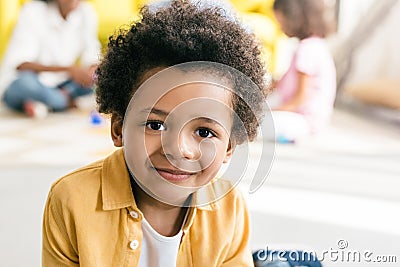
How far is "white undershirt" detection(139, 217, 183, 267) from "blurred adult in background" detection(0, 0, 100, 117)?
61.2 inches

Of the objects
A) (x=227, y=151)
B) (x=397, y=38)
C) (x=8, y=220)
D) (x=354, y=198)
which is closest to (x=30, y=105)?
(x=8, y=220)

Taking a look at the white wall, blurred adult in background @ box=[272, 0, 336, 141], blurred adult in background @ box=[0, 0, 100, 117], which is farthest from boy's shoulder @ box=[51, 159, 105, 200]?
the white wall

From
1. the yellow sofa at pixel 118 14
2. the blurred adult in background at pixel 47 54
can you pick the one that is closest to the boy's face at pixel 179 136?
the blurred adult in background at pixel 47 54

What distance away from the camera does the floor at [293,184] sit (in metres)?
1.18

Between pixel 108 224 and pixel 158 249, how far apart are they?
7cm

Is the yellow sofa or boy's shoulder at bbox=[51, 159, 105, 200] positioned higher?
the yellow sofa

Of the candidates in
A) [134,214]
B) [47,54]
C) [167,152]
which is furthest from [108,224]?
[47,54]

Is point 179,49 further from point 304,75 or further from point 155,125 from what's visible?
point 304,75

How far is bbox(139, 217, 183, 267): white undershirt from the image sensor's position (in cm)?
74

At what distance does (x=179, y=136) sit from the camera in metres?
0.64

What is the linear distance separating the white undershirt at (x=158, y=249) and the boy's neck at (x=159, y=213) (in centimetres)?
1

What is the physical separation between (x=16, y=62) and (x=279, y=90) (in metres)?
0.97

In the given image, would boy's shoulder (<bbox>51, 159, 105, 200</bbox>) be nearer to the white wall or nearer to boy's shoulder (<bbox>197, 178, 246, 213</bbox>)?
boy's shoulder (<bbox>197, 178, 246, 213</bbox>)

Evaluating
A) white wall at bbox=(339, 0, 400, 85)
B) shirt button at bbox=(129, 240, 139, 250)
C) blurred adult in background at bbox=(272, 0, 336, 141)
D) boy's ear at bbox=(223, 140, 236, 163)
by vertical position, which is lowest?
shirt button at bbox=(129, 240, 139, 250)
